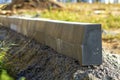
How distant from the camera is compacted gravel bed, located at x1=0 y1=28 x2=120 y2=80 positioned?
510 centimetres

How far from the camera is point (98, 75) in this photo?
5023 mm

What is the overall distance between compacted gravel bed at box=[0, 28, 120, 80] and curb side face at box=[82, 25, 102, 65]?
0.09 metres

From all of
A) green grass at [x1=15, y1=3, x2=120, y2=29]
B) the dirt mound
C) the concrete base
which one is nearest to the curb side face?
the concrete base

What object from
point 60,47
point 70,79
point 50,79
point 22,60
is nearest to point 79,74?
point 70,79

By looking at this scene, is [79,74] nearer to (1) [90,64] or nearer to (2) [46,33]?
(1) [90,64]

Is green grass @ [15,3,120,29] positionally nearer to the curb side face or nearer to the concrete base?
the concrete base

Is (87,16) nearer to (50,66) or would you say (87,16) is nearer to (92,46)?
(50,66)

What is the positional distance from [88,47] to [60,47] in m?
1.28

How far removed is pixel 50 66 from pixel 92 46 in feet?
3.88

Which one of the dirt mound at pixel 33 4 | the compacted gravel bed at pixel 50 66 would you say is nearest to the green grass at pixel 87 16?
the dirt mound at pixel 33 4

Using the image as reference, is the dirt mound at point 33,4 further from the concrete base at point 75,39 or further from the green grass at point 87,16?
the concrete base at point 75,39

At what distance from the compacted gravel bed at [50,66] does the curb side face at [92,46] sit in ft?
0.31

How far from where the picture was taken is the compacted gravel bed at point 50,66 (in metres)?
5.10

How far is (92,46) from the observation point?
521cm
